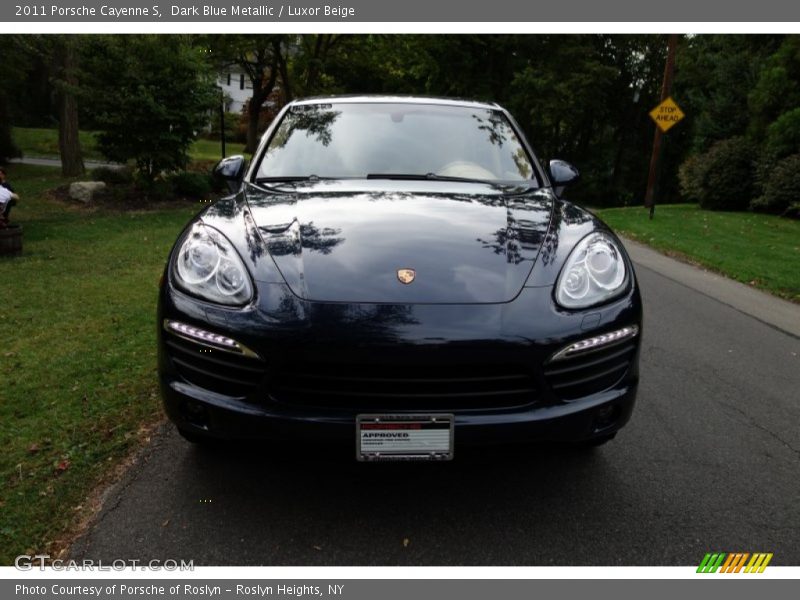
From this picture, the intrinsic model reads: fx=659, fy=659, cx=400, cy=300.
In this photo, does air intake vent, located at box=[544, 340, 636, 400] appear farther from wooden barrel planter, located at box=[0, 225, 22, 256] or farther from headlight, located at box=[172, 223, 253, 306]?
wooden barrel planter, located at box=[0, 225, 22, 256]

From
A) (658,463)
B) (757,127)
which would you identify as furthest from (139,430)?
(757,127)

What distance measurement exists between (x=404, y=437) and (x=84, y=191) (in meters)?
13.2

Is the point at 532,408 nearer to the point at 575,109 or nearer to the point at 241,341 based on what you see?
the point at 241,341

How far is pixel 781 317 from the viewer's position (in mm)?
6359

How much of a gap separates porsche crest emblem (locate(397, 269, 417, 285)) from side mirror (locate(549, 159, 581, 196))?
1540 millimetres

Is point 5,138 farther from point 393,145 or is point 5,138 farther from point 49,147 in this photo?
point 393,145

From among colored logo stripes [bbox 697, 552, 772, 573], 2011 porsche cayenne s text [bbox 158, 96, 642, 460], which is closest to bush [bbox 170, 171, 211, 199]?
2011 porsche cayenne s text [bbox 158, 96, 642, 460]

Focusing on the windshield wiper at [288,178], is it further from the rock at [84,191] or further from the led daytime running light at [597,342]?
the rock at [84,191]

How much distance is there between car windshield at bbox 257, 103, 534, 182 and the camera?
361 centimetres

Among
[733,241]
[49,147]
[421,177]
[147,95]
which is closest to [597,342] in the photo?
[421,177]

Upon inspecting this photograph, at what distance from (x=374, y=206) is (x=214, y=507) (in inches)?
56.3

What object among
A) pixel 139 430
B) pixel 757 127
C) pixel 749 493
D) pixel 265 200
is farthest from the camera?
pixel 757 127

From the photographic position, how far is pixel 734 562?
2.34 metres
